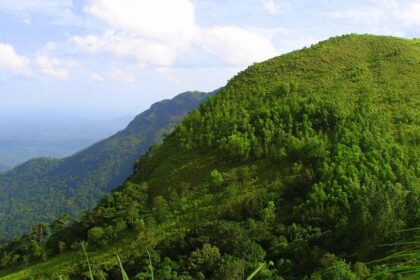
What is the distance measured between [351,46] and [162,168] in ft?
113

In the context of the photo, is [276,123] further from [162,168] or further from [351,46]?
[351,46]

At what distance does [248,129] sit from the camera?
49906 millimetres

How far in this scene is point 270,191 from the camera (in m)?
42.4

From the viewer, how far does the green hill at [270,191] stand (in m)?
33.1

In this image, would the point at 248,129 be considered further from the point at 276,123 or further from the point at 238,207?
the point at 238,207

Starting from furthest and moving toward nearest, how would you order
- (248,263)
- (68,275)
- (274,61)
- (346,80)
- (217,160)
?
(274,61) → (346,80) → (217,160) → (68,275) → (248,263)

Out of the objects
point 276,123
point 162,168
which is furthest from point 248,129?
Result: point 162,168

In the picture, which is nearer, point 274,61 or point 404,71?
point 404,71

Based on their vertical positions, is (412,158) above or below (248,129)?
below

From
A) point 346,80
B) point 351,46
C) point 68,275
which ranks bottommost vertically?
point 68,275

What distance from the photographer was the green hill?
33094 millimetres

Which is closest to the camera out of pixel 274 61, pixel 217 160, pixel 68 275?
pixel 68 275

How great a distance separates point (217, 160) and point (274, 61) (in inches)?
982

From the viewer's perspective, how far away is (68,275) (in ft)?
121
